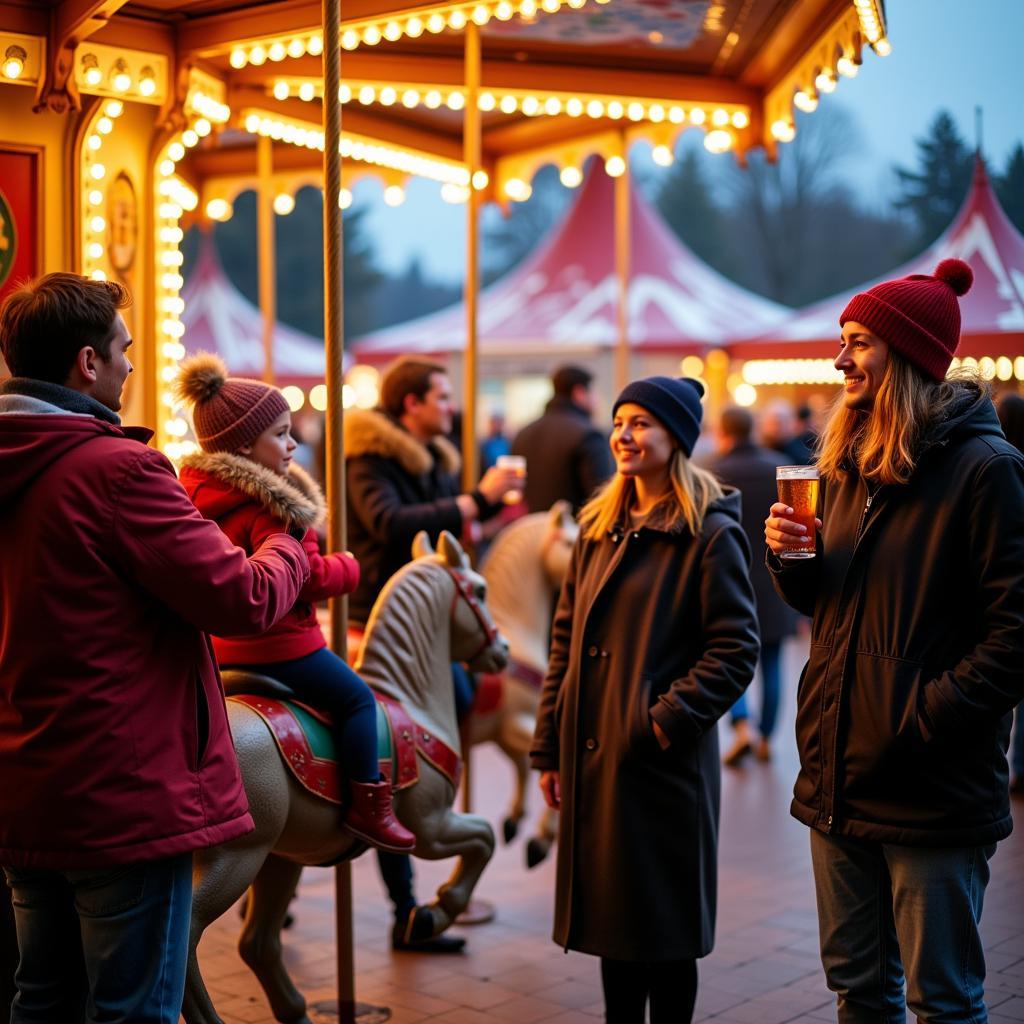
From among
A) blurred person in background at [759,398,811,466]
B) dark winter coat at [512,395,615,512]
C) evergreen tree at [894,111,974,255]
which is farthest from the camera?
blurred person in background at [759,398,811,466]

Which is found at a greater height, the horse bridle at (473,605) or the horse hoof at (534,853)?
the horse bridle at (473,605)

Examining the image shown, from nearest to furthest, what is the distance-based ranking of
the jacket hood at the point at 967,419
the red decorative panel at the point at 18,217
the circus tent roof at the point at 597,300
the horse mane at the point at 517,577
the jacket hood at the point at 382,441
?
the jacket hood at the point at 967,419
the red decorative panel at the point at 18,217
the jacket hood at the point at 382,441
the horse mane at the point at 517,577
the circus tent roof at the point at 597,300

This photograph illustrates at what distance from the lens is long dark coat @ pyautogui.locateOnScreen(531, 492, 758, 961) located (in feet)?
11.9

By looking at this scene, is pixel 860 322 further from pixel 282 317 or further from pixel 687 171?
pixel 687 171

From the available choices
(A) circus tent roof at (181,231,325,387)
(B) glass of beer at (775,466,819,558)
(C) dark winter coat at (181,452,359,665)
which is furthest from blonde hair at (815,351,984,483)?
(A) circus tent roof at (181,231,325,387)

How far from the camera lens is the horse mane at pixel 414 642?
4.39m

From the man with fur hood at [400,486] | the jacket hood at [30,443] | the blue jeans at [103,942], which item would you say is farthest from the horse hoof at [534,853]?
the jacket hood at [30,443]

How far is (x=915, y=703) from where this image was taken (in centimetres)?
290

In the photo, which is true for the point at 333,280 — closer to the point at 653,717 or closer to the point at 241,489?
the point at 241,489

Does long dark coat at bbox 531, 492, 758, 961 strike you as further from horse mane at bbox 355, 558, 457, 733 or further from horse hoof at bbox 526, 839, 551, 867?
horse hoof at bbox 526, 839, 551, 867

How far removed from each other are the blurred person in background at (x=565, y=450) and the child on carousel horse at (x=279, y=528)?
11.1 ft

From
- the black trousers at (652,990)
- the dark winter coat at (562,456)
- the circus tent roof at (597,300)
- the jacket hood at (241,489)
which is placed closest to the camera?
the jacket hood at (241,489)

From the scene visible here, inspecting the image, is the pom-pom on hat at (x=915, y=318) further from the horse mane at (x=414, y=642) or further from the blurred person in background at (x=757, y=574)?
the blurred person in background at (x=757, y=574)

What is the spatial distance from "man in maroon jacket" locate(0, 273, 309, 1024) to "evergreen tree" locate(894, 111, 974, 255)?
344 inches
